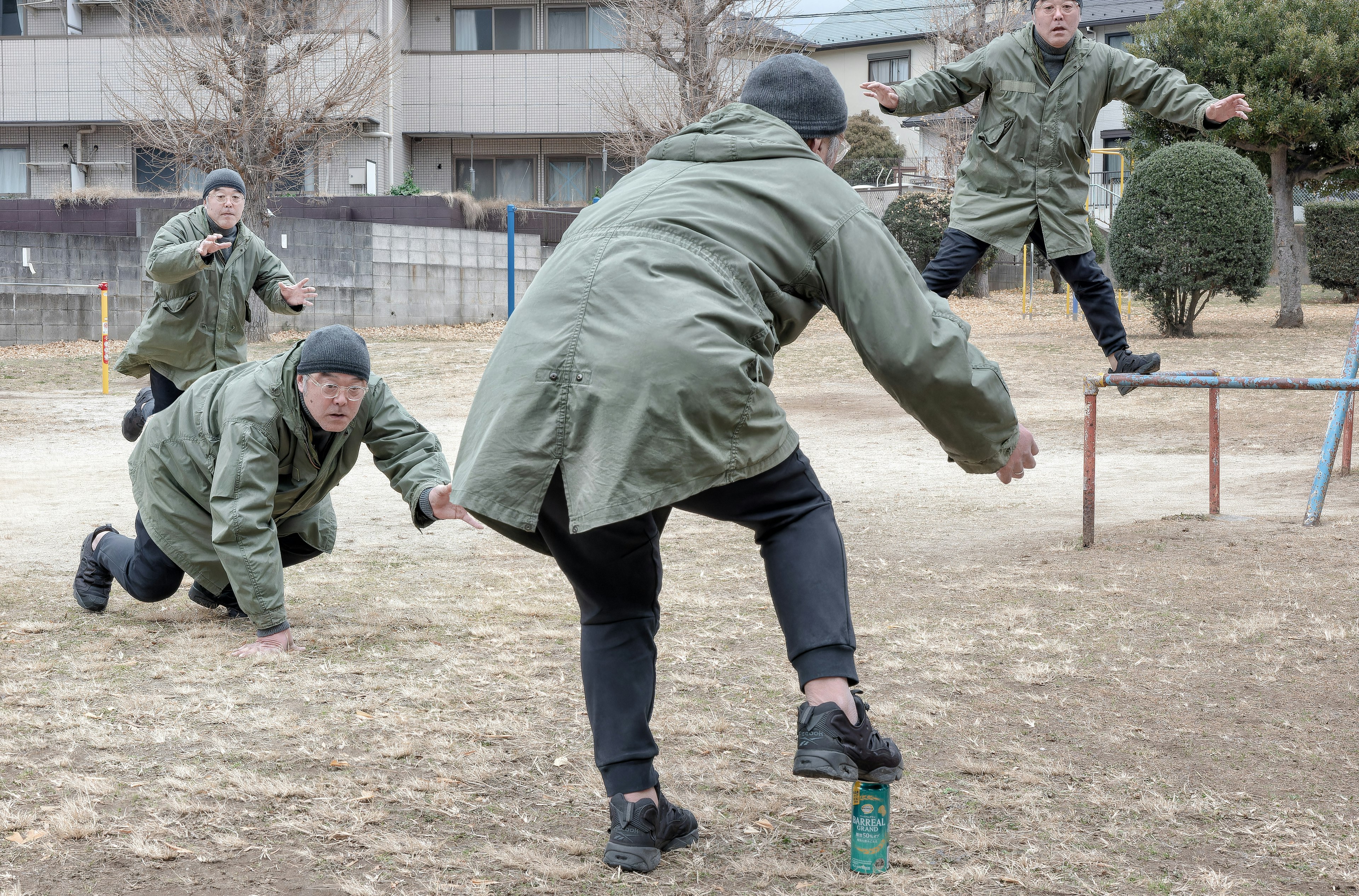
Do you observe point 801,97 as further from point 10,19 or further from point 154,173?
point 10,19

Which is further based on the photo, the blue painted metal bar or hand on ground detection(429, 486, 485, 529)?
the blue painted metal bar

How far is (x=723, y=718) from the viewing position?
3.37 m

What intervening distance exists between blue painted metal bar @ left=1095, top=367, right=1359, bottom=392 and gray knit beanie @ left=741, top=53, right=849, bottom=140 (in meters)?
3.15

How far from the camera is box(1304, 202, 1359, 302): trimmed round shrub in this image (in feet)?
61.9

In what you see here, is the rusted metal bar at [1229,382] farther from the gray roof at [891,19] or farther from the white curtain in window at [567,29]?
the gray roof at [891,19]

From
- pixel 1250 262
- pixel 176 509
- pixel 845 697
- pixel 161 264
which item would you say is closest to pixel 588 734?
pixel 845 697

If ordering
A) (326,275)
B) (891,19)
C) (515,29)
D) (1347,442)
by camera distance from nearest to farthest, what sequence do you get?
(1347,442)
(326,275)
(515,29)
(891,19)

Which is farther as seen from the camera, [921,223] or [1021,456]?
[921,223]

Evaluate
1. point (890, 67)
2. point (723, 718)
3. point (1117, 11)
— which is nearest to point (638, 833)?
point (723, 718)

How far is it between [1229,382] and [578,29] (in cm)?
2364

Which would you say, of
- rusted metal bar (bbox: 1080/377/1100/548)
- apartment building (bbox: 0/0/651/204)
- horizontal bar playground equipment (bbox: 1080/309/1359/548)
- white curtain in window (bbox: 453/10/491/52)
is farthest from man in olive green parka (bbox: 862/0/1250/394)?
white curtain in window (bbox: 453/10/491/52)

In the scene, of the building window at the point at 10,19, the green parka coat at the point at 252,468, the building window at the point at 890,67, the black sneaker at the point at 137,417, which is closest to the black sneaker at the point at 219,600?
the green parka coat at the point at 252,468

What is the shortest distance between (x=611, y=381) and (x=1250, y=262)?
1373cm

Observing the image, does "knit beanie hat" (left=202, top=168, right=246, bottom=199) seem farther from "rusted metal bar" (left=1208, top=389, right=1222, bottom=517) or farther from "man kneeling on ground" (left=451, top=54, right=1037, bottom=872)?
"rusted metal bar" (left=1208, top=389, right=1222, bottom=517)
